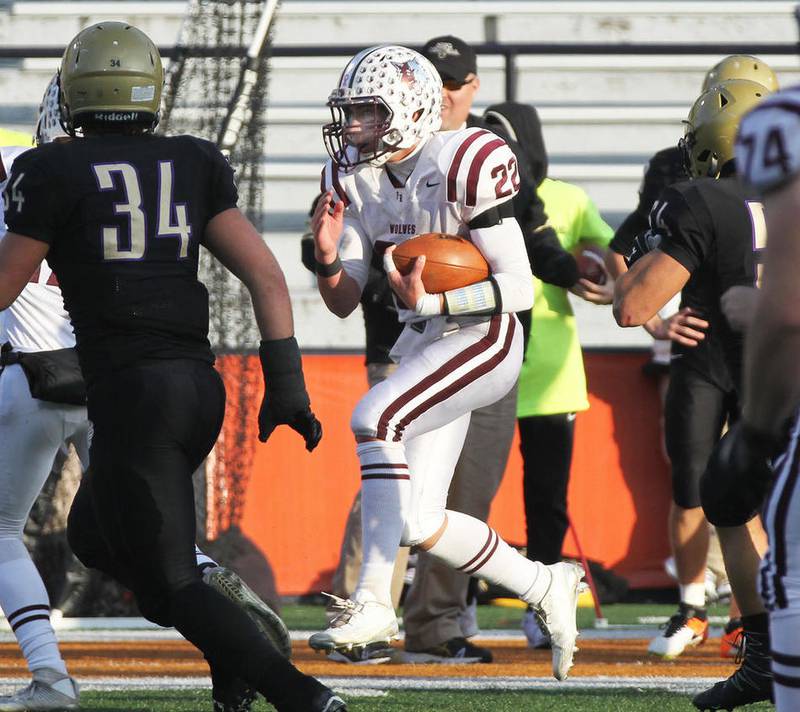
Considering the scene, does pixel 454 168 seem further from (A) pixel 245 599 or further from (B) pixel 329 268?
(A) pixel 245 599

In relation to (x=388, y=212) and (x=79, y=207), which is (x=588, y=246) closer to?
(x=388, y=212)

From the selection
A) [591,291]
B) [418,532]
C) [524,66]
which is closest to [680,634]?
[591,291]

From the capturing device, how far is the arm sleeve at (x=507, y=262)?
4.42 metres

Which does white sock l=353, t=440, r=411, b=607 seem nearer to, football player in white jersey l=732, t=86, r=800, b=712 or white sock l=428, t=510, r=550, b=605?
white sock l=428, t=510, r=550, b=605

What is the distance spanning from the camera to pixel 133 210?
3.56 meters

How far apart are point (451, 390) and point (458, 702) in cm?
86

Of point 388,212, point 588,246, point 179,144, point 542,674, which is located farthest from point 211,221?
point 588,246

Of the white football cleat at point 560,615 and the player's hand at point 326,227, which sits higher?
the player's hand at point 326,227

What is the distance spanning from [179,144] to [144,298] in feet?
1.23

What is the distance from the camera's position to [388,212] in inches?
184

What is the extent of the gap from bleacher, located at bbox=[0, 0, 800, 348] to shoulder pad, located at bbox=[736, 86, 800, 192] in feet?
26.5

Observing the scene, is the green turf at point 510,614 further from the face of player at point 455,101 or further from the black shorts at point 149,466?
the black shorts at point 149,466

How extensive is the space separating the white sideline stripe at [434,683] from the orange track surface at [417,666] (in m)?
0.12

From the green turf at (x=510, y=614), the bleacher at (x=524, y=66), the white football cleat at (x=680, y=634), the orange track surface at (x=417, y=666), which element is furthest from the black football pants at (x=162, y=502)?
the bleacher at (x=524, y=66)
